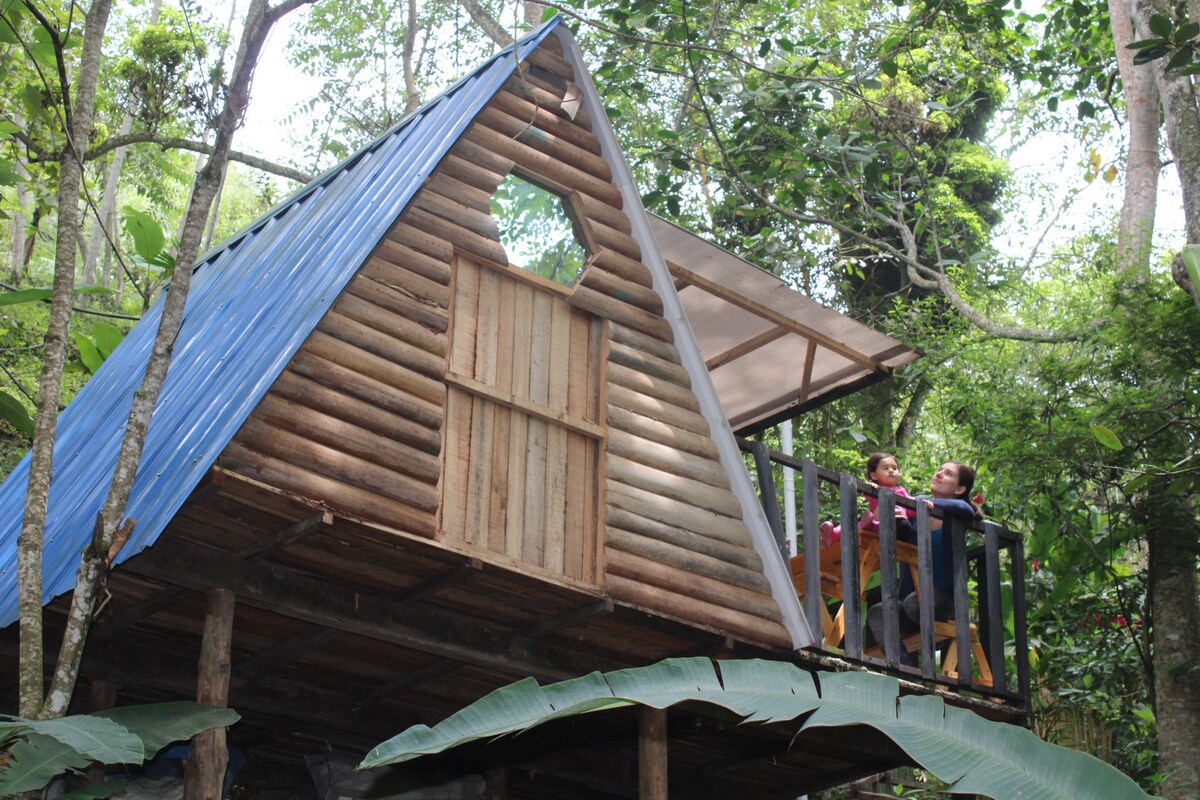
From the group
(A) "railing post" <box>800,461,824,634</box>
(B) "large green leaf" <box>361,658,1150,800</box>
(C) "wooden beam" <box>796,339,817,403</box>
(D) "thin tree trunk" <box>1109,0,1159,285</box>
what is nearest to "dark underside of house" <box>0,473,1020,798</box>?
(A) "railing post" <box>800,461,824,634</box>

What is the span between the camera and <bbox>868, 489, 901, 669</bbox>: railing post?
356 inches

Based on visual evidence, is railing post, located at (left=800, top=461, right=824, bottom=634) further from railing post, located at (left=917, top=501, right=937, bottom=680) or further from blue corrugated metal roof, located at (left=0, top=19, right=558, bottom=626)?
blue corrugated metal roof, located at (left=0, top=19, right=558, bottom=626)

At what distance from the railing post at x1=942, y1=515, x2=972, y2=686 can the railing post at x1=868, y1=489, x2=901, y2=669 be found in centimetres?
57

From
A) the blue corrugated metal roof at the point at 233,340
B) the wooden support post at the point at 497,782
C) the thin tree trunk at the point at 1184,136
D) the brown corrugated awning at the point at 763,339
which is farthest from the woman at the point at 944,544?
the blue corrugated metal roof at the point at 233,340

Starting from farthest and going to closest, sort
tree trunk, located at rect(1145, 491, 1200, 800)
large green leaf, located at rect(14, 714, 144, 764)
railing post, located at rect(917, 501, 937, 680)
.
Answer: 1. tree trunk, located at rect(1145, 491, 1200, 800)
2. railing post, located at rect(917, 501, 937, 680)
3. large green leaf, located at rect(14, 714, 144, 764)

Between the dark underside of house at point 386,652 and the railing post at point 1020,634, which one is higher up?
the railing post at point 1020,634

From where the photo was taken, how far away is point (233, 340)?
852 cm

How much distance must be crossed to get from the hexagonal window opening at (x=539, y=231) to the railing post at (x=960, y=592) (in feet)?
10.6

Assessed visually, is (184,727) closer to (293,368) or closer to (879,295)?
(293,368)

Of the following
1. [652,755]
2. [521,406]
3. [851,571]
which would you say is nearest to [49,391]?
[521,406]

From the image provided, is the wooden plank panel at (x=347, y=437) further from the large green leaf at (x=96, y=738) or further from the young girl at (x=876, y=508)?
the young girl at (x=876, y=508)

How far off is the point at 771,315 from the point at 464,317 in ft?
9.48

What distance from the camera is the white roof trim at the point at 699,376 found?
8742 millimetres

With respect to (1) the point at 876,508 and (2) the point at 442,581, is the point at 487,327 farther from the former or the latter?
(1) the point at 876,508
